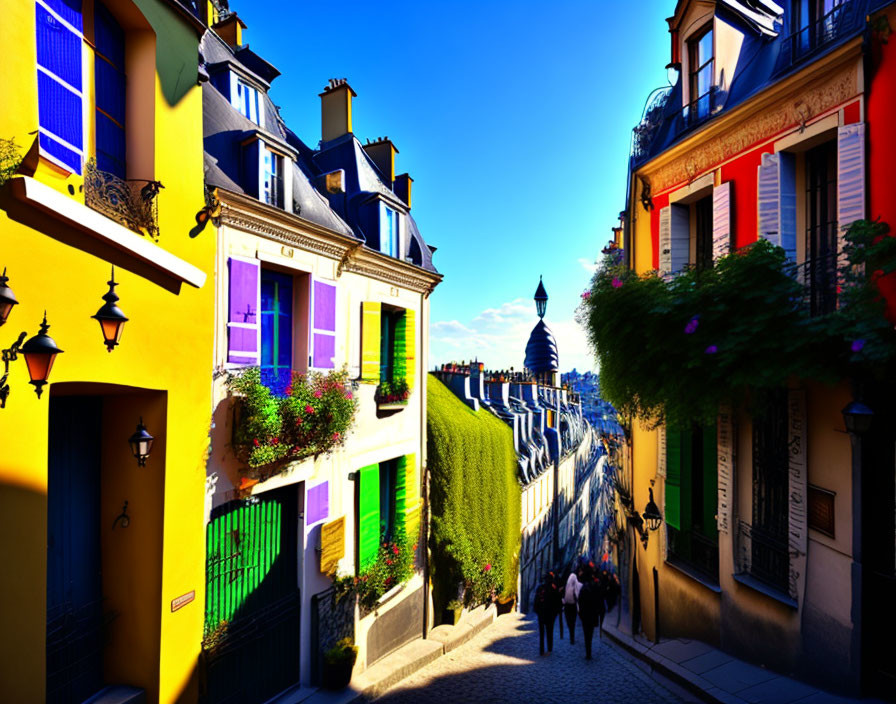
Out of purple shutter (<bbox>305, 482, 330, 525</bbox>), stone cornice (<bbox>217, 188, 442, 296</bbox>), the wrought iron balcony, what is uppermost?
stone cornice (<bbox>217, 188, 442, 296</bbox>)

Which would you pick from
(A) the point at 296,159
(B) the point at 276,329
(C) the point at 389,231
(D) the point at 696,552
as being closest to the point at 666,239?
(C) the point at 389,231

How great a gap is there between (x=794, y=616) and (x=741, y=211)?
19.1ft

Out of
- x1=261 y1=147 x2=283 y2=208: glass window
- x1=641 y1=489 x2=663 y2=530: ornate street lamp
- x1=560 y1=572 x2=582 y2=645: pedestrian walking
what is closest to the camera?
x1=261 y1=147 x2=283 y2=208: glass window

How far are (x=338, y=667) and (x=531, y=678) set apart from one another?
3.18 m

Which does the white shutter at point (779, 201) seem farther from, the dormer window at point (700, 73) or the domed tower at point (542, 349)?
the domed tower at point (542, 349)

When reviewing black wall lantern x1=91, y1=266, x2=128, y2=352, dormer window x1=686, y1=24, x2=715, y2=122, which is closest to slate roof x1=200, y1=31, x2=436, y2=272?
black wall lantern x1=91, y1=266, x2=128, y2=352

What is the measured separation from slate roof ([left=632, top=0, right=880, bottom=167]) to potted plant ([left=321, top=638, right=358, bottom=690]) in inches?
406

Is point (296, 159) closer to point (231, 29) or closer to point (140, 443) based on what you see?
point (231, 29)

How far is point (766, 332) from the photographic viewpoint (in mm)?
7008

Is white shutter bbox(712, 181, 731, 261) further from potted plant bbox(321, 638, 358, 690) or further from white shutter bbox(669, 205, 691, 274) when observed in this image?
potted plant bbox(321, 638, 358, 690)

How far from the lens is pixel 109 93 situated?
18.9 feet

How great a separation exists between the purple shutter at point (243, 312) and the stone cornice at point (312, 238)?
57cm

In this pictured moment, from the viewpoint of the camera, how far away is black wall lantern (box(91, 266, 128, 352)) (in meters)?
4.80

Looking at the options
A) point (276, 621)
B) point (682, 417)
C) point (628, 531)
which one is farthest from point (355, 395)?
point (628, 531)
